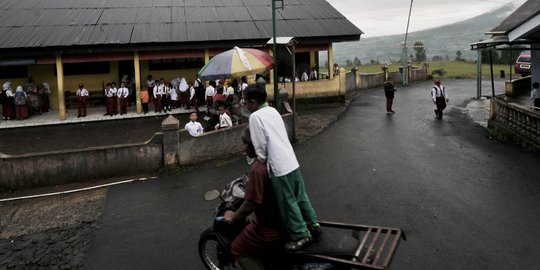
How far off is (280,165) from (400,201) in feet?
14.9

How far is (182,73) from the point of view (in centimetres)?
2064

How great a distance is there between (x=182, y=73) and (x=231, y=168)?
37.5 ft

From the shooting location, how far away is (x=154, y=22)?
19250 millimetres

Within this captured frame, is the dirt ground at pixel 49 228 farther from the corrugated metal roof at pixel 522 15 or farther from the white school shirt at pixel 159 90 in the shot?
the corrugated metal roof at pixel 522 15

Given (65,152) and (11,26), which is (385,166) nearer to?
(65,152)

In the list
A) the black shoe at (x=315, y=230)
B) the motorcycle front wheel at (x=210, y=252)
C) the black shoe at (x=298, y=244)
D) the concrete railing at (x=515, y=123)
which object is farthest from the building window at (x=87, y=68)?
the black shoe at (x=298, y=244)

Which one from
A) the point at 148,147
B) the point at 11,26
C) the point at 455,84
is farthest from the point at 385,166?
the point at 455,84

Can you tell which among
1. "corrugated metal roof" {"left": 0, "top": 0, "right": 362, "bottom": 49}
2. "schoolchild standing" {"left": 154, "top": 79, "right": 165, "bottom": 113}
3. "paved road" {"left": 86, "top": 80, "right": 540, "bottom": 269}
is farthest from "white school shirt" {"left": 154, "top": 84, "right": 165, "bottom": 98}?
"paved road" {"left": 86, "top": 80, "right": 540, "bottom": 269}

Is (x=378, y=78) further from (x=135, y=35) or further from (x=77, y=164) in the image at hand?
(x=77, y=164)

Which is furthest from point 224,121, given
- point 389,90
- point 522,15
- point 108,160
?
point 522,15

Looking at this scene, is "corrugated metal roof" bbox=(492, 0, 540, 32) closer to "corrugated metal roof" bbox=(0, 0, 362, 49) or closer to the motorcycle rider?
"corrugated metal roof" bbox=(0, 0, 362, 49)

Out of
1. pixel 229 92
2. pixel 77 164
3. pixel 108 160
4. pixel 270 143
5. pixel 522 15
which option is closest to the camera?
pixel 270 143

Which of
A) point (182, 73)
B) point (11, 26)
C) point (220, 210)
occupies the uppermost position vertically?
point (11, 26)

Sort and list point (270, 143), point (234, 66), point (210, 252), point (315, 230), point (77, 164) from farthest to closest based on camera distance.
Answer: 1. point (234, 66)
2. point (77, 164)
3. point (210, 252)
4. point (315, 230)
5. point (270, 143)
